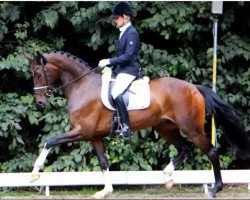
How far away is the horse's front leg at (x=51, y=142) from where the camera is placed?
7.93m

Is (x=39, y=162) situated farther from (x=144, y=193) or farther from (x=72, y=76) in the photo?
(x=144, y=193)

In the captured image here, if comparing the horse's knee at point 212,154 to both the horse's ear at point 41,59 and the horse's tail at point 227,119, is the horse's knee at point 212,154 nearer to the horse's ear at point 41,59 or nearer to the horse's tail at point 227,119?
the horse's tail at point 227,119

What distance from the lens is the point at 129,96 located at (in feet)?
27.1

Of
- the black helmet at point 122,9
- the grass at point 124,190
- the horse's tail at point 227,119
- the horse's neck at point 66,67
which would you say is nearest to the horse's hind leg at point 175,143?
the horse's tail at point 227,119

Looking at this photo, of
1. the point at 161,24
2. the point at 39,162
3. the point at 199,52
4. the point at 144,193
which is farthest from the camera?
the point at 199,52

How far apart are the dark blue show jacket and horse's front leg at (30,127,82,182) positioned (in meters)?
1.03

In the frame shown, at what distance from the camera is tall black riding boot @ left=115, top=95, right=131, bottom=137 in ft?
26.6

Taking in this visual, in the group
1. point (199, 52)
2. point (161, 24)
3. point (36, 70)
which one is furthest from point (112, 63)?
point (199, 52)

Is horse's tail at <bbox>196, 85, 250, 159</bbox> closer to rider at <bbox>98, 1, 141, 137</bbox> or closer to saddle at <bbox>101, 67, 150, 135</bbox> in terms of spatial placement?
saddle at <bbox>101, 67, 150, 135</bbox>

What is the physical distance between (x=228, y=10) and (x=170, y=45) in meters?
1.25

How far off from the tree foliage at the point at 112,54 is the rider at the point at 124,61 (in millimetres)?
1763

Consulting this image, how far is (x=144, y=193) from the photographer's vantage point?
9.43 metres

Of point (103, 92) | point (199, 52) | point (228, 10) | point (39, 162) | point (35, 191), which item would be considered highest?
point (228, 10)

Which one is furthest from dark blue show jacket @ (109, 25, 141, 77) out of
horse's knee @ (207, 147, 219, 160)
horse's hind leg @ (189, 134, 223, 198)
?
horse's knee @ (207, 147, 219, 160)
